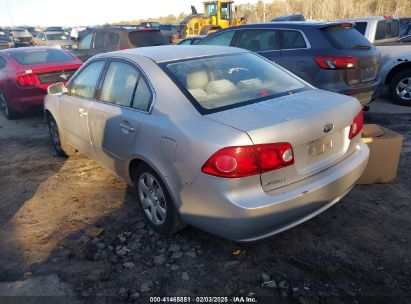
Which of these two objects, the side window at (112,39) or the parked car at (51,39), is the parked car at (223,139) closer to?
the side window at (112,39)

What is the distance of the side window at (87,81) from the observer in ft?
13.1

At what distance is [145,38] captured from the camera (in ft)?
33.5

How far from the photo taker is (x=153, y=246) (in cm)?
317

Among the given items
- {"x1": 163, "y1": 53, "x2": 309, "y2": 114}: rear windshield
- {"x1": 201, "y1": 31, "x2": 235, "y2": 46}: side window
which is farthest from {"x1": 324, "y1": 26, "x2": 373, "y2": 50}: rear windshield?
{"x1": 163, "y1": 53, "x2": 309, "y2": 114}: rear windshield

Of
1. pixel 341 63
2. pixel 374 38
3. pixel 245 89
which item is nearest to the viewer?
pixel 245 89

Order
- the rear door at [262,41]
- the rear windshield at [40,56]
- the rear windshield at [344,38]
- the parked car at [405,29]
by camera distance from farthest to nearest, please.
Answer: the parked car at [405,29] < the rear windshield at [40,56] < the rear door at [262,41] < the rear windshield at [344,38]

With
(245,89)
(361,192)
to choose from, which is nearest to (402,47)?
(361,192)

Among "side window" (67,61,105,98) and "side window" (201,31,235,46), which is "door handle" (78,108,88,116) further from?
"side window" (201,31,235,46)

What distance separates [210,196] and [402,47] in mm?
6684

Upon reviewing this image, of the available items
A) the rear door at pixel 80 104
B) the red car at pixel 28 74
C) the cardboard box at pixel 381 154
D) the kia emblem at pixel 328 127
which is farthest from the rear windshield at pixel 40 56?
the kia emblem at pixel 328 127

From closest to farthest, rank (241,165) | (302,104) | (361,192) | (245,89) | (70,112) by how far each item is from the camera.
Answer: (241,165)
(302,104)
(245,89)
(361,192)
(70,112)

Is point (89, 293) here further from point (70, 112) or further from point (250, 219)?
point (70, 112)

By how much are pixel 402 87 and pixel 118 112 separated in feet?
20.7

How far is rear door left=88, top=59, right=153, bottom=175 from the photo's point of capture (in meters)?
3.18
